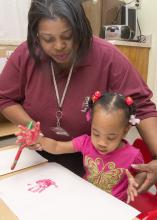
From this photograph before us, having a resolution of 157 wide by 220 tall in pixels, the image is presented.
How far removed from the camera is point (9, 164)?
1104 millimetres

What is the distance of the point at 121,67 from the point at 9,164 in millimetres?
575

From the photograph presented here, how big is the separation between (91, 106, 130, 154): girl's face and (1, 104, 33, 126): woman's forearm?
1.18 feet

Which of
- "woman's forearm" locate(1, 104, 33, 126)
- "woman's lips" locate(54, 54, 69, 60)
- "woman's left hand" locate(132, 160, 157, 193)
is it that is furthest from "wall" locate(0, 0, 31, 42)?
"woman's left hand" locate(132, 160, 157, 193)

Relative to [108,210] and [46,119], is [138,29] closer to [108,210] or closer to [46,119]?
[46,119]

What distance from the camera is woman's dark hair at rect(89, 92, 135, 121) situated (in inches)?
40.6

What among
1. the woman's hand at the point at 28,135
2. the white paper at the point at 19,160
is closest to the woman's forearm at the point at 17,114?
the white paper at the point at 19,160

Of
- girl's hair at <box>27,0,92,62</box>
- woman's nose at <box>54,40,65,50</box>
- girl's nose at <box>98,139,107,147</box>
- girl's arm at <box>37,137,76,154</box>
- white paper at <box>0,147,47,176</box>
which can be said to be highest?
girl's hair at <box>27,0,92,62</box>

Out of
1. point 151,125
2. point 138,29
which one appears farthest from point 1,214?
point 138,29

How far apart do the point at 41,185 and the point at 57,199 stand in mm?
100

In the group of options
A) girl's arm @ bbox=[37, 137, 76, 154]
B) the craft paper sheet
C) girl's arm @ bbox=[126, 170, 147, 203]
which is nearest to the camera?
the craft paper sheet

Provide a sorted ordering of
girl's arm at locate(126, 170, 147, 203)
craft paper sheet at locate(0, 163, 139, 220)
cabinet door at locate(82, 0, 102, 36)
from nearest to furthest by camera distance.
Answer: craft paper sheet at locate(0, 163, 139, 220) < girl's arm at locate(126, 170, 147, 203) < cabinet door at locate(82, 0, 102, 36)

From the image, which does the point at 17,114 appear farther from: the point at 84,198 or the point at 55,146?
the point at 84,198

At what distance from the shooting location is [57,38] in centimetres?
103

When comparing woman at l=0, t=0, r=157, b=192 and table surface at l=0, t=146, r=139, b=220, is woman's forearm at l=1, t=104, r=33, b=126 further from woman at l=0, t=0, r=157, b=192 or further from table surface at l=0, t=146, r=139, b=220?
table surface at l=0, t=146, r=139, b=220
